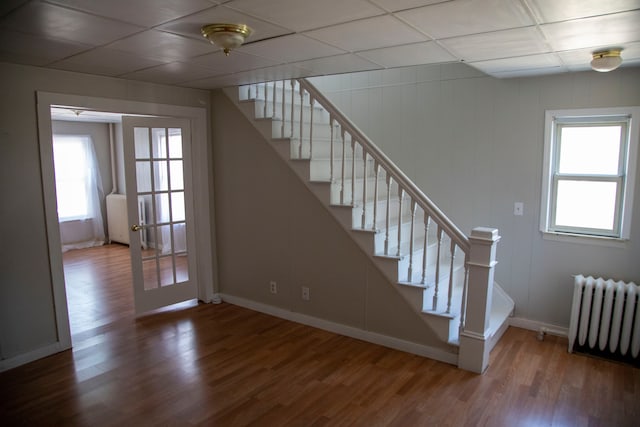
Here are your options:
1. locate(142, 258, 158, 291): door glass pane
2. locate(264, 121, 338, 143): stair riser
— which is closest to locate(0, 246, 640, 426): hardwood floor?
locate(142, 258, 158, 291): door glass pane

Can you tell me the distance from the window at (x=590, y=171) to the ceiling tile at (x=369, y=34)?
188 centimetres

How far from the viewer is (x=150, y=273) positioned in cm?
407

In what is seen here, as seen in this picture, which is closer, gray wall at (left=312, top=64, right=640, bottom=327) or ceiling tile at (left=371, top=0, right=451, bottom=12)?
ceiling tile at (left=371, top=0, right=451, bottom=12)

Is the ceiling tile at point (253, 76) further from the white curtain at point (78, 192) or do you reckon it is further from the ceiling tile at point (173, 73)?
the white curtain at point (78, 192)

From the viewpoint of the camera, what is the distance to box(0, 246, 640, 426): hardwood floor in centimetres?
247

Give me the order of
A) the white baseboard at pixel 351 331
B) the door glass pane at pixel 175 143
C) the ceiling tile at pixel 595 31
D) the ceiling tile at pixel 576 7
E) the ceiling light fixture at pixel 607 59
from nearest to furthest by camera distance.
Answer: the ceiling tile at pixel 576 7 → the ceiling tile at pixel 595 31 → the ceiling light fixture at pixel 607 59 → the white baseboard at pixel 351 331 → the door glass pane at pixel 175 143

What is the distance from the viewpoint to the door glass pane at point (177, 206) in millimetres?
4141

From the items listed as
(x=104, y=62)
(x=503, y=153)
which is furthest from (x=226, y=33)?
(x=503, y=153)

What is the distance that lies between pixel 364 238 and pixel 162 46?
6.57 feet

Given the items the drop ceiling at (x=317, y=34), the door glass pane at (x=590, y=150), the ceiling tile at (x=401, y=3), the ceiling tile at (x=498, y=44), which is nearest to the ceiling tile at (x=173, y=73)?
the drop ceiling at (x=317, y=34)

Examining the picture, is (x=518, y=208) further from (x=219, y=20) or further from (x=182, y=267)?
(x=182, y=267)

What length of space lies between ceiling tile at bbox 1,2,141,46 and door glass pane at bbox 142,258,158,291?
2244 millimetres

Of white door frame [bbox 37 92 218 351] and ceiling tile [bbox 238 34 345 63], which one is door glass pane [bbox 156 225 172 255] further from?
ceiling tile [bbox 238 34 345 63]

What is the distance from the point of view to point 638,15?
189cm
